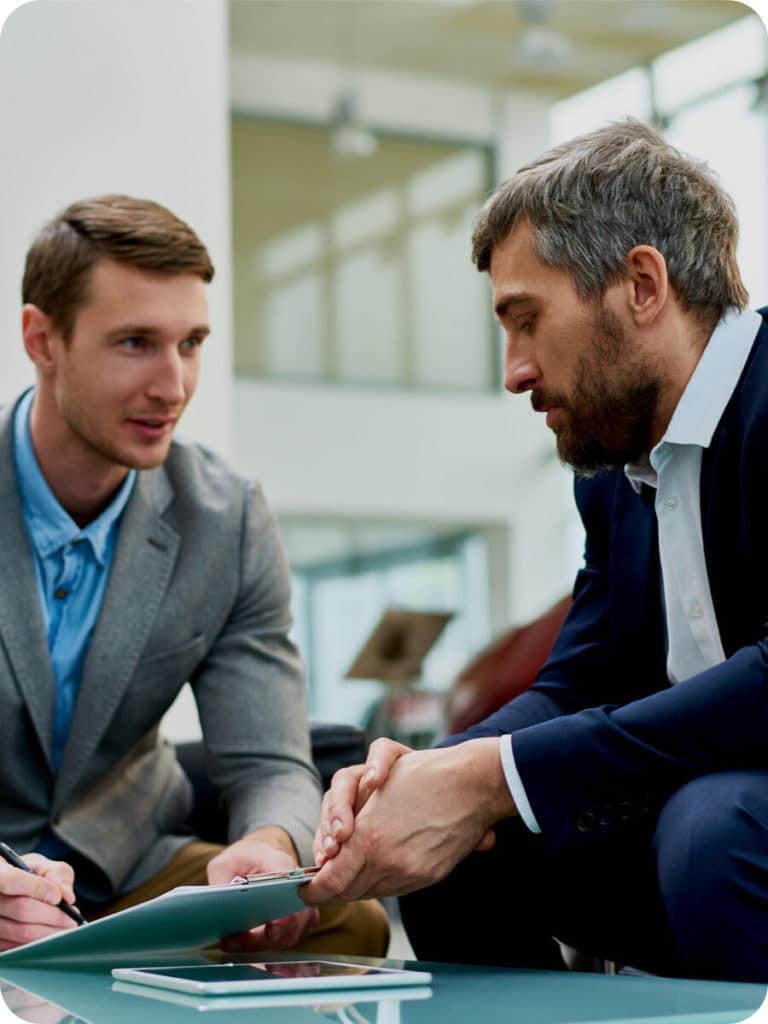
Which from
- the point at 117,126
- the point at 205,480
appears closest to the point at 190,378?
the point at 205,480

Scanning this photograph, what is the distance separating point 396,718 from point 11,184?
5.56 metres

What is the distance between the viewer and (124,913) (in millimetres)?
1235

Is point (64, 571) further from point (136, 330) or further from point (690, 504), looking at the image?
point (690, 504)

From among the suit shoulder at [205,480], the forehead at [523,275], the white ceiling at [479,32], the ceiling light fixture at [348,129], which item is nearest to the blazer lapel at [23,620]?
the suit shoulder at [205,480]

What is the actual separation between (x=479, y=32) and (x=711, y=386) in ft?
34.3

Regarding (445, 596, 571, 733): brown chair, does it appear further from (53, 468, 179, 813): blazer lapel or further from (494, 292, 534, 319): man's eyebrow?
(494, 292, 534, 319): man's eyebrow

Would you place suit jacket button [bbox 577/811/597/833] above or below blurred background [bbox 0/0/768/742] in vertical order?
below

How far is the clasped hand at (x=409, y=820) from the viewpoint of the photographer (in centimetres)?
141

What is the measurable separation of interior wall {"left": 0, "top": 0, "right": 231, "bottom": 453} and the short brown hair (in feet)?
1.97

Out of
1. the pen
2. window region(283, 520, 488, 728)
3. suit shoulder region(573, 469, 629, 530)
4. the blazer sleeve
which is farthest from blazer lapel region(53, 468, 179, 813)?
window region(283, 520, 488, 728)

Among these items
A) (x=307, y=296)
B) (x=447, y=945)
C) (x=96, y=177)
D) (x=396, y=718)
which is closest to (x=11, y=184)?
(x=96, y=177)

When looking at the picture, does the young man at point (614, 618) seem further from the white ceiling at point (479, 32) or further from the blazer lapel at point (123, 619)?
the white ceiling at point (479, 32)

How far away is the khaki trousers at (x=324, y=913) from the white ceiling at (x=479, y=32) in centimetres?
899

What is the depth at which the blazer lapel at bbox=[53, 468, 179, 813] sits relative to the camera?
202cm
